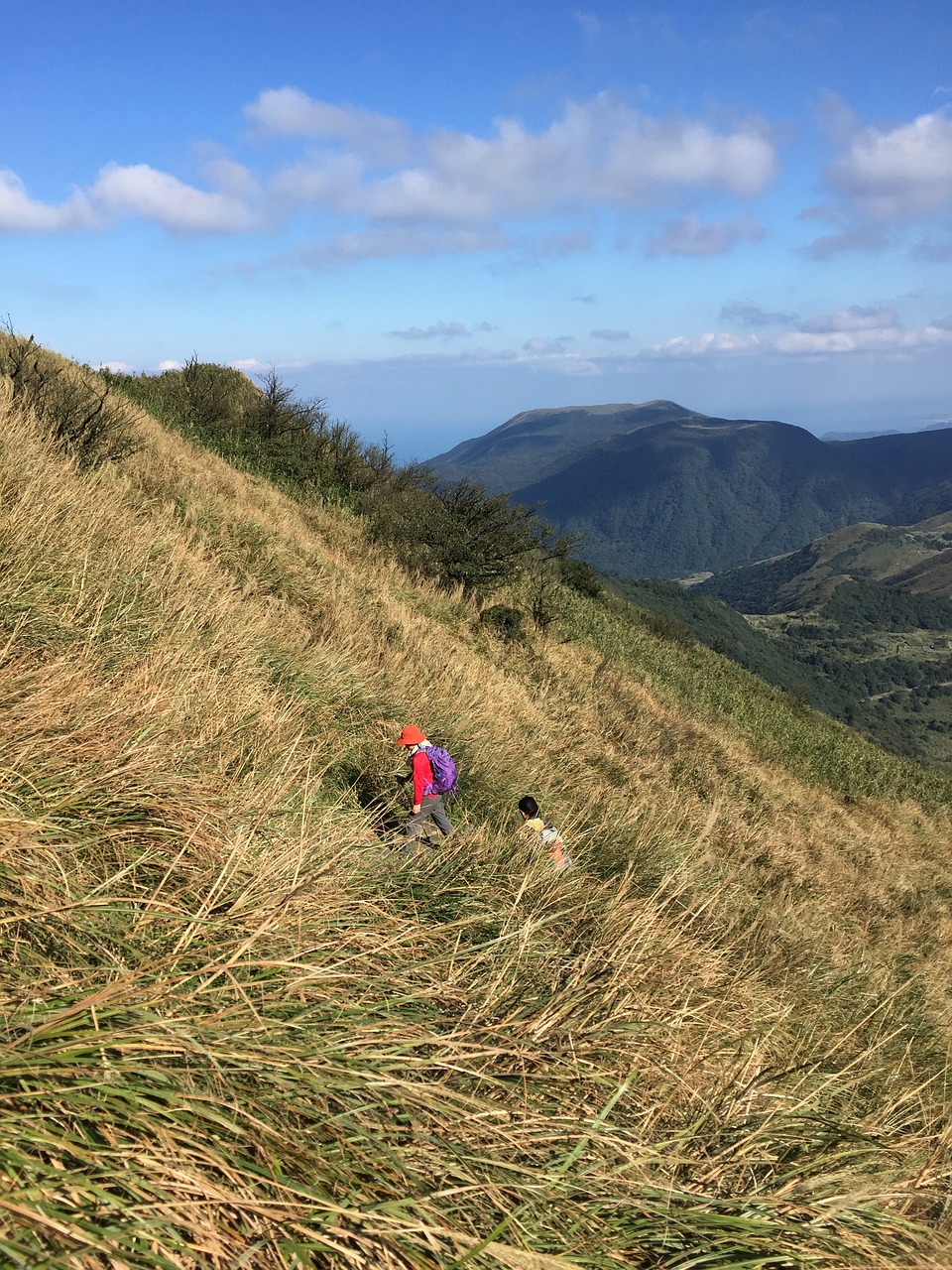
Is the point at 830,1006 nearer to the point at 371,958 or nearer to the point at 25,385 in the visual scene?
the point at 371,958

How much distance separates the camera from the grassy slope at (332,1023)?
1.35m

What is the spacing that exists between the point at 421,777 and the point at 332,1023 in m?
3.10

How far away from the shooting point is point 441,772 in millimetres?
4988

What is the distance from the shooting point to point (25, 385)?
8727 millimetres

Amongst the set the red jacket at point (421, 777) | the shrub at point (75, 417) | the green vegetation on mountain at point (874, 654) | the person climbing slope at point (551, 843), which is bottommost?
the green vegetation on mountain at point (874, 654)

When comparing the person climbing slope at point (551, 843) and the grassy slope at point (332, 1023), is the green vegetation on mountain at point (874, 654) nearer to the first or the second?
the person climbing slope at point (551, 843)

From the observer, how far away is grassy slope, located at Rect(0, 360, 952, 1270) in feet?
4.42

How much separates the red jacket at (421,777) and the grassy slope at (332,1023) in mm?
387

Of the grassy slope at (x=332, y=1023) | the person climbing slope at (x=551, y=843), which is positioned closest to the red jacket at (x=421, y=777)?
the grassy slope at (x=332, y=1023)


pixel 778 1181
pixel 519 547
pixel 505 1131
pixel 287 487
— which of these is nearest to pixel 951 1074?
pixel 778 1181

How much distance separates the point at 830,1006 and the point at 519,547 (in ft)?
42.1

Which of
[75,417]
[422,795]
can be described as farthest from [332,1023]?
[75,417]

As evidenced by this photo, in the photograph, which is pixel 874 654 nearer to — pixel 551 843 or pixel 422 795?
pixel 422 795

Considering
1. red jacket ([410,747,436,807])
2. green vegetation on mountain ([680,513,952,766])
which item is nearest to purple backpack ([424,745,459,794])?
red jacket ([410,747,436,807])
